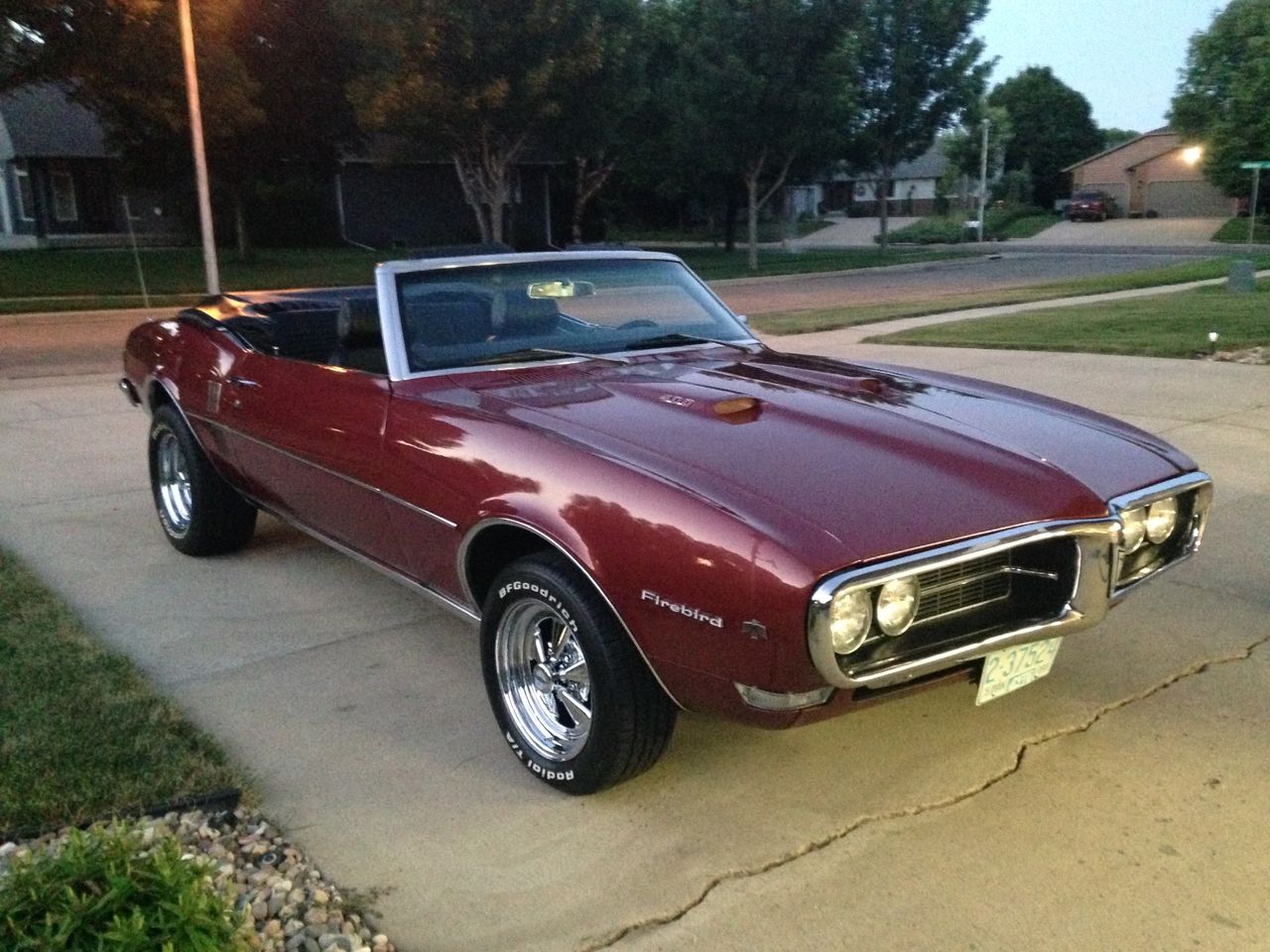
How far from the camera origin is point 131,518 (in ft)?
20.5

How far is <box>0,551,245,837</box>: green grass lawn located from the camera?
309 centimetres

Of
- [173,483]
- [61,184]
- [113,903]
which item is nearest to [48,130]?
[61,184]

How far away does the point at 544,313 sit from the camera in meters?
4.34

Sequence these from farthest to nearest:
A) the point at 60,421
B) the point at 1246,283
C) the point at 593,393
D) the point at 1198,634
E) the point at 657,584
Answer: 1. the point at 1246,283
2. the point at 60,421
3. the point at 1198,634
4. the point at 593,393
5. the point at 657,584

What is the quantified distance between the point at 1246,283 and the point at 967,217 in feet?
140

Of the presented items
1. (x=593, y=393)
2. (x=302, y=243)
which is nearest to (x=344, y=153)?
(x=302, y=243)

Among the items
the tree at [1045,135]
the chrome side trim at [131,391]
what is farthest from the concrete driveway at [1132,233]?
the chrome side trim at [131,391]

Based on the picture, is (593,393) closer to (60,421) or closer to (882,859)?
(882,859)

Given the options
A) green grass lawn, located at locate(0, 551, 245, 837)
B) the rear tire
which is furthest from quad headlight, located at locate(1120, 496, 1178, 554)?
the rear tire

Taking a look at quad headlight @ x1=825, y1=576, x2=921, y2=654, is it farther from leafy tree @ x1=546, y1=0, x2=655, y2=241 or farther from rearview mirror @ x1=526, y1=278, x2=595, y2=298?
leafy tree @ x1=546, y1=0, x2=655, y2=241

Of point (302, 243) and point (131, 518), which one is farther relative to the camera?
point (302, 243)

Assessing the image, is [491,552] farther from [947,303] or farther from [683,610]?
[947,303]

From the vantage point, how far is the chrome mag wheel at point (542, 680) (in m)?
3.23

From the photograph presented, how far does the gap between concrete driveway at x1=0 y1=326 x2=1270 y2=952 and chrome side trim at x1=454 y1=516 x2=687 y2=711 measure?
1.45 ft
